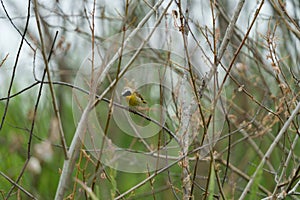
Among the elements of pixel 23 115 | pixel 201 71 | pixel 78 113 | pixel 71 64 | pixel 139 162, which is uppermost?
pixel 71 64

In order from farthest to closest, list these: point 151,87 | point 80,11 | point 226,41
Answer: point 80,11 < point 151,87 < point 226,41

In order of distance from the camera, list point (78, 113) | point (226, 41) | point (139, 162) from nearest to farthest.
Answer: point (226, 41) → point (78, 113) → point (139, 162)

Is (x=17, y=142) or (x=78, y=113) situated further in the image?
(x=78, y=113)

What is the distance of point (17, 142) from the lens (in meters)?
1.70

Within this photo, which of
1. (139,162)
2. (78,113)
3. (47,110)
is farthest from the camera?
(47,110)

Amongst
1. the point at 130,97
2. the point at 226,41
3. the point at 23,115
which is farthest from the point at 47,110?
the point at 226,41

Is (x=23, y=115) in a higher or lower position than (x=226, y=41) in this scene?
higher

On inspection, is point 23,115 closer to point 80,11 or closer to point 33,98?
point 33,98

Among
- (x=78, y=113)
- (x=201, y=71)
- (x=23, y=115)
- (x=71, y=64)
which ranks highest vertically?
(x=71, y=64)

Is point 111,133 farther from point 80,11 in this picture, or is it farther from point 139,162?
point 139,162

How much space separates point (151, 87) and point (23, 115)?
60.2 inches

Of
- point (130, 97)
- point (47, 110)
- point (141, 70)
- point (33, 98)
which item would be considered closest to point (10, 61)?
point (33, 98)

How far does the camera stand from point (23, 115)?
4.06 metres

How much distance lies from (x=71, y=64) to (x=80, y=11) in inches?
36.5
